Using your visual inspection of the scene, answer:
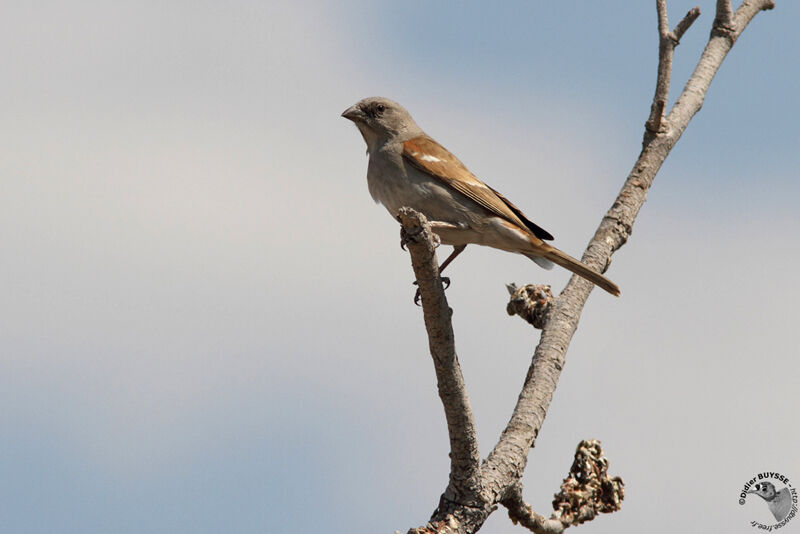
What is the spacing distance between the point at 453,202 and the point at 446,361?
8.51 feet

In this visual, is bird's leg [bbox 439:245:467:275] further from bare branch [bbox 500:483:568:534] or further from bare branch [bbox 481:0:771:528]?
bare branch [bbox 500:483:568:534]

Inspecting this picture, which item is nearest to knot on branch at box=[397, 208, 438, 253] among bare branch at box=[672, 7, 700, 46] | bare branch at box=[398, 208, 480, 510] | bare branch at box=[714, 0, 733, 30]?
bare branch at box=[398, 208, 480, 510]

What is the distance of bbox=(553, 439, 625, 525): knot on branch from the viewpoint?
5.88m

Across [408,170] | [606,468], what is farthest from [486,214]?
[606,468]

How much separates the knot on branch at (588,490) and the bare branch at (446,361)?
3.27ft

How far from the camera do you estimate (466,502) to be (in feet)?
16.8

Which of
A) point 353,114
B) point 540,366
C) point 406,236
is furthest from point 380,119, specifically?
point 406,236

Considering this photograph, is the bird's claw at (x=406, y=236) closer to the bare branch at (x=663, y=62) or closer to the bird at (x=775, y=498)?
the bare branch at (x=663, y=62)

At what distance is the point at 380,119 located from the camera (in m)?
8.40

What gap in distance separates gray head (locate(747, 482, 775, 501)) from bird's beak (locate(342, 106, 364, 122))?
4.46 meters

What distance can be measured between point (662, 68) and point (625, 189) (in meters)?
1.06

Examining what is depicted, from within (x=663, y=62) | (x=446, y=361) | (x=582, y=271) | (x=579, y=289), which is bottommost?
(x=446, y=361)

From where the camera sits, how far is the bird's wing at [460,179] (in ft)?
24.6

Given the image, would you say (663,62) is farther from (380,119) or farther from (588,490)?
(588,490)
